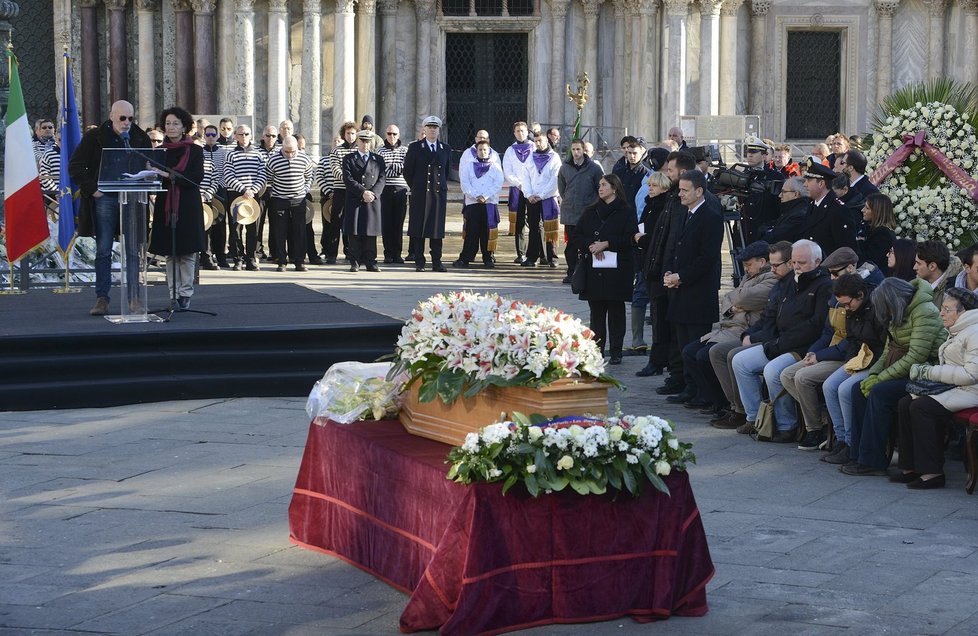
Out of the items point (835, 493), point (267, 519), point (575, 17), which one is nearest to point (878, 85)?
point (575, 17)

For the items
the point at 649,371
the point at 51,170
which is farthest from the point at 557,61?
the point at 649,371

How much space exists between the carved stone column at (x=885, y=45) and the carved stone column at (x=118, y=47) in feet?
43.6

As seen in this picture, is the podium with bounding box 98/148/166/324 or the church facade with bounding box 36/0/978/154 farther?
the church facade with bounding box 36/0/978/154

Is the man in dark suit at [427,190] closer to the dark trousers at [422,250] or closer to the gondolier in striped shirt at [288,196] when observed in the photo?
the dark trousers at [422,250]

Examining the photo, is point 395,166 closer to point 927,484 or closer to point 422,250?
point 422,250

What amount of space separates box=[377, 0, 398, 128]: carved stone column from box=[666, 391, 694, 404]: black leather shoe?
15.7 m

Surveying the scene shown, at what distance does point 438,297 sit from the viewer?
7039mm

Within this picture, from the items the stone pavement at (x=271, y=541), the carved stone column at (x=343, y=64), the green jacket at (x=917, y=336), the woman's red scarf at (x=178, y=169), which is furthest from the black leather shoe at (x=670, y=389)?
the carved stone column at (x=343, y=64)

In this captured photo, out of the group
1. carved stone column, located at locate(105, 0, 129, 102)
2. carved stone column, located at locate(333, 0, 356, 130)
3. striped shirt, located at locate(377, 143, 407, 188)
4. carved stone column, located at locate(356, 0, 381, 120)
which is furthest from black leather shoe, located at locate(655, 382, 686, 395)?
carved stone column, located at locate(105, 0, 129, 102)

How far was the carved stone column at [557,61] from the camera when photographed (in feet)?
86.9

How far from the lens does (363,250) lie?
19688mm

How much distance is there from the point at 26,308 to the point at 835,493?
7998mm

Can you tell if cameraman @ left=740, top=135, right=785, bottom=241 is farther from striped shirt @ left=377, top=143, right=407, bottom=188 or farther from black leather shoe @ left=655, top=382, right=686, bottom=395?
striped shirt @ left=377, top=143, right=407, bottom=188

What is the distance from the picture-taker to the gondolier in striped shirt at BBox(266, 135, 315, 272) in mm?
19109
